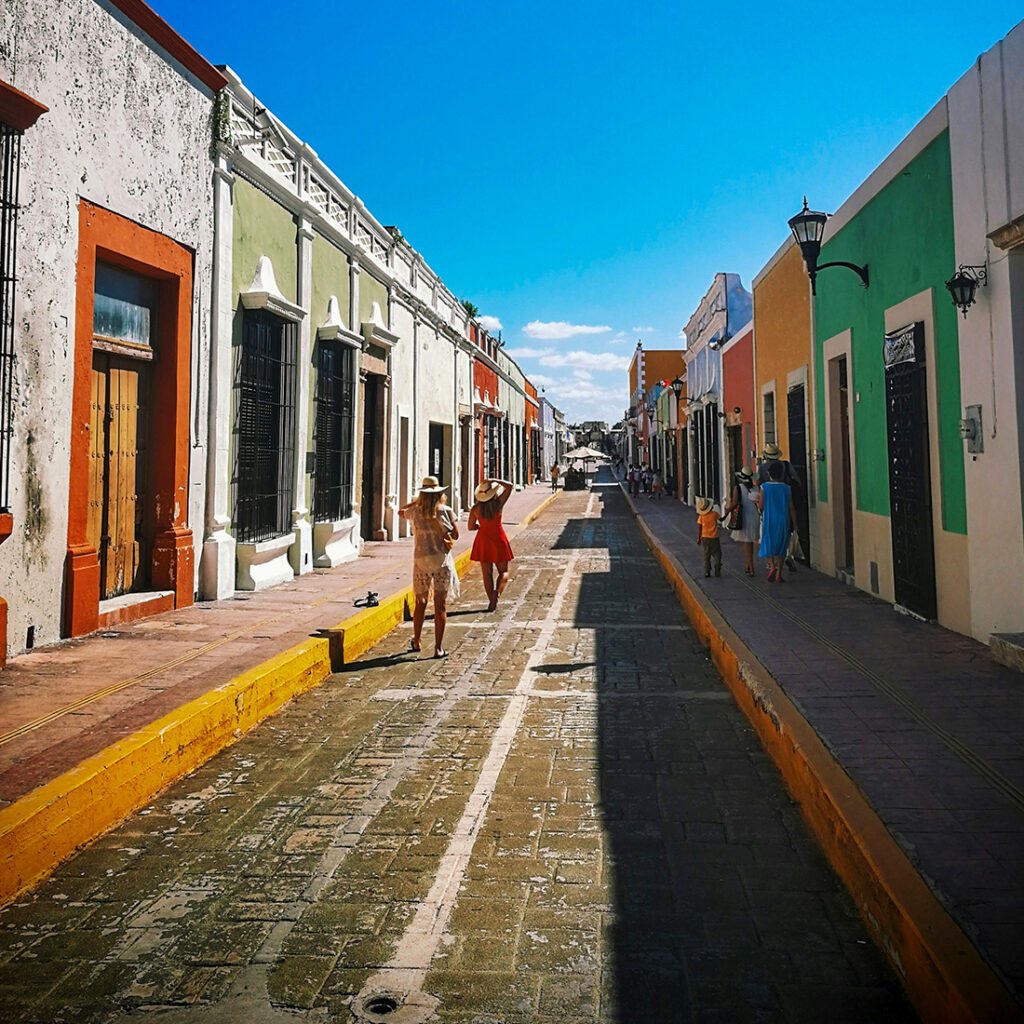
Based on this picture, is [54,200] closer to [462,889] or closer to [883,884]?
[462,889]

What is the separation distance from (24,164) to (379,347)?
29.2 ft

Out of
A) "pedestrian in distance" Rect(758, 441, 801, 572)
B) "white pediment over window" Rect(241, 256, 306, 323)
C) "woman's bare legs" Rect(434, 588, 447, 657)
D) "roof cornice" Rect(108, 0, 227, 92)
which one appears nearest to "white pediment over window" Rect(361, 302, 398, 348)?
"white pediment over window" Rect(241, 256, 306, 323)

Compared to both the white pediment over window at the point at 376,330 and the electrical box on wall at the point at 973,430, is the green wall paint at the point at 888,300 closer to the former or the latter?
the electrical box on wall at the point at 973,430

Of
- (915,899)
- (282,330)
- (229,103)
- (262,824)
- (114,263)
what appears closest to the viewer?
(915,899)

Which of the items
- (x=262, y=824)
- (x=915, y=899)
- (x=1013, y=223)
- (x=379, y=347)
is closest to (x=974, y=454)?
(x=1013, y=223)

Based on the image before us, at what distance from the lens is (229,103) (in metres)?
8.87

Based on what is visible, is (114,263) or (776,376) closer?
(114,263)

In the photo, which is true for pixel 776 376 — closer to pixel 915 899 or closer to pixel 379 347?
pixel 379 347

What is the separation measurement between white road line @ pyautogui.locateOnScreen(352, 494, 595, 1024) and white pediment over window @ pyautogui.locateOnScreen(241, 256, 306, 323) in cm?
610

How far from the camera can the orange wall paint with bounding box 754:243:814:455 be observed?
11.7 metres

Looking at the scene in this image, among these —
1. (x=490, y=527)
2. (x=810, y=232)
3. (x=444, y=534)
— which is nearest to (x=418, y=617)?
(x=444, y=534)

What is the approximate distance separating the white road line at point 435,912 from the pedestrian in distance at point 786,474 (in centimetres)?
705

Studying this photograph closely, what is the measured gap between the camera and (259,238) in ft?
32.0

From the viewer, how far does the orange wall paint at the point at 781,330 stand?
461 inches
